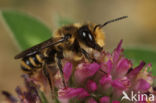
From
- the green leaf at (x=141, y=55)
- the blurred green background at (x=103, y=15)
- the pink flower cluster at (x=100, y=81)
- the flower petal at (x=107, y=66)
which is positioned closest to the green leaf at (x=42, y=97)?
the pink flower cluster at (x=100, y=81)

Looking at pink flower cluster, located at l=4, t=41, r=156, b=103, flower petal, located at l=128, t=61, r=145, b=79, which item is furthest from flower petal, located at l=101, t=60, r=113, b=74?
flower petal, located at l=128, t=61, r=145, b=79

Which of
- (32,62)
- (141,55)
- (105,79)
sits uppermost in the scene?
(32,62)

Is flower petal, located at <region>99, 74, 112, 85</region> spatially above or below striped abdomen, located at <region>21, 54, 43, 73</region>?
below

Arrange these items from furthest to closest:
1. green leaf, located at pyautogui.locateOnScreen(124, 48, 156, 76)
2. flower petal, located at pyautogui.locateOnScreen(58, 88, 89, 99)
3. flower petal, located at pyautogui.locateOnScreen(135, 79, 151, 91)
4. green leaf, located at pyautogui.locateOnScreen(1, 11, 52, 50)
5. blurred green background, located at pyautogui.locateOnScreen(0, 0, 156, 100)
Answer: blurred green background, located at pyautogui.locateOnScreen(0, 0, 156, 100) < green leaf, located at pyautogui.locateOnScreen(124, 48, 156, 76) < green leaf, located at pyautogui.locateOnScreen(1, 11, 52, 50) < flower petal, located at pyautogui.locateOnScreen(135, 79, 151, 91) < flower petal, located at pyautogui.locateOnScreen(58, 88, 89, 99)

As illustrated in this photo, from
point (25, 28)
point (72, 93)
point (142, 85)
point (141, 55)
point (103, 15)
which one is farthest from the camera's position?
point (103, 15)

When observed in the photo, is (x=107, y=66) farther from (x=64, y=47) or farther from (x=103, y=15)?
(x=103, y=15)

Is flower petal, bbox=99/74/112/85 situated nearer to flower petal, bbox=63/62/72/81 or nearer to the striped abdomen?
flower petal, bbox=63/62/72/81

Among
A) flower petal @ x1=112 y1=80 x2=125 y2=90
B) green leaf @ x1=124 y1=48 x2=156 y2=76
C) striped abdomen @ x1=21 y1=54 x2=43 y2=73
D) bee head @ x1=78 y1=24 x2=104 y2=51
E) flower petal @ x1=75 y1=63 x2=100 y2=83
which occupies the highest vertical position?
bee head @ x1=78 y1=24 x2=104 y2=51

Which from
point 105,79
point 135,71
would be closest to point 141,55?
point 135,71

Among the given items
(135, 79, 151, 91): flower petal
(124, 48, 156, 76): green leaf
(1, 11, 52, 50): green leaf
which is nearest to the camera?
(135, 79, 151, 91): flower petal
